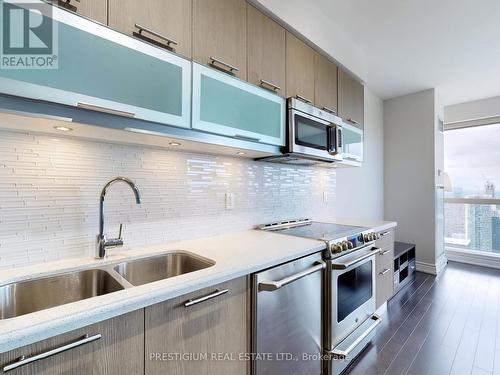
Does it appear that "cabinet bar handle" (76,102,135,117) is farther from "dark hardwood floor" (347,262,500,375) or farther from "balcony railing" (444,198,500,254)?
"balcony railing" (444,198,500,254)

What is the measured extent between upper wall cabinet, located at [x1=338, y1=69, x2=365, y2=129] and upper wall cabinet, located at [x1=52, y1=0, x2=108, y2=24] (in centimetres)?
196

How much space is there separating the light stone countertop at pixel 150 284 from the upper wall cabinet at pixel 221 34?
1.00 metres

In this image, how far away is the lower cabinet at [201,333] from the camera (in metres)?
0.89

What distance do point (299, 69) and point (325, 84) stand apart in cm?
38

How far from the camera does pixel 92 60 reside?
95cm

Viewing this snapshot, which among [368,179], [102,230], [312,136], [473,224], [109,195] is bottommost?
[473,224]

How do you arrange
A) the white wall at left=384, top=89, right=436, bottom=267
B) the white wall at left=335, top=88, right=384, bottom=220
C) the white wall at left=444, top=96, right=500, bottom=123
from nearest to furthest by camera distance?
the white wall at left=335, top=88, right=384, bottom=220, the white wall at left=384, top=89, right=436, bottom=267, the white wall at left=444, top=96, right=500, bottom=123

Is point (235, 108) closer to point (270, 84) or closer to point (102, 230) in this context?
point (270, 84)

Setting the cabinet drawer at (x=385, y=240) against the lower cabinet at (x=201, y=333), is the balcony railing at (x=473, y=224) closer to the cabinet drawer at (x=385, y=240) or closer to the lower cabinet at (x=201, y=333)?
the cabinet drawer at (x=385, y=240)

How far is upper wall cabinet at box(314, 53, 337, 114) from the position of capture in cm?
210

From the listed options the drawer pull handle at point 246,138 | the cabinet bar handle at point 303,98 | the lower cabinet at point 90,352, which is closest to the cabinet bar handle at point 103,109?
the drawer pull handle at point 246,138

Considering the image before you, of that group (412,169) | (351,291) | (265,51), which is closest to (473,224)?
(412,169)

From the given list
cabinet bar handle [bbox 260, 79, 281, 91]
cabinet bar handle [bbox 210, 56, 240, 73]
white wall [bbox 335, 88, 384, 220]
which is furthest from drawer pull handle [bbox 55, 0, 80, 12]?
white wall [bbox 335, 88, 384, 220]

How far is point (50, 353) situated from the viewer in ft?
2.21
